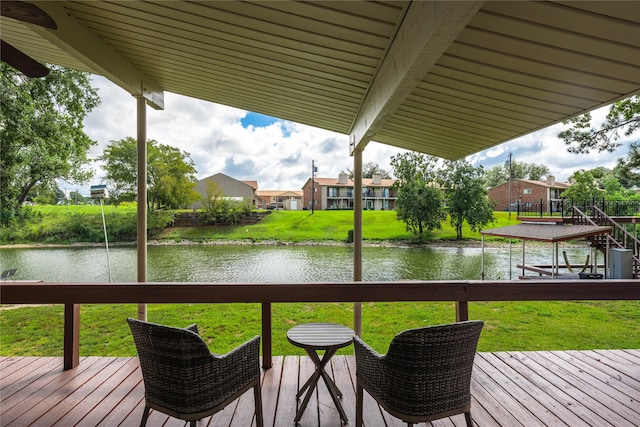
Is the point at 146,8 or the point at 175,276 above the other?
the point at 146,8

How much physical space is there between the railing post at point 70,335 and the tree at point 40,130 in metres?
7.44

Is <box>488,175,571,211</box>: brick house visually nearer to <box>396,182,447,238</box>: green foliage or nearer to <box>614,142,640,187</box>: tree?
<box>396,182,447,238</box>: green foliage

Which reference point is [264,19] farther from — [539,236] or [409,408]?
[539,236]

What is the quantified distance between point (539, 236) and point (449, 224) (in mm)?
6709

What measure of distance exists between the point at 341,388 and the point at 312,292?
2.34 feet

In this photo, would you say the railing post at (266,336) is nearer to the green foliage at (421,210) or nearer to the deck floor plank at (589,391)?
the deck floor plank at (589,391)

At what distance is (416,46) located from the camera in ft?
3.89

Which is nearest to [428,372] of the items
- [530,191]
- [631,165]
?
[631,165]

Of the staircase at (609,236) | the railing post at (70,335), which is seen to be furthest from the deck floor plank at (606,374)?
the staircase at (609,236)

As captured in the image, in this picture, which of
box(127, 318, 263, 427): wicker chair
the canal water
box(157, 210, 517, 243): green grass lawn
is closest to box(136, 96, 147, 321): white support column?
box(127, 318, 263, 427): wicker chair

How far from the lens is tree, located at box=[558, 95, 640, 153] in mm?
8969

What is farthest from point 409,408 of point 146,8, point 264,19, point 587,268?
point 587,268

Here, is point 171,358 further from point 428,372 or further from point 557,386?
point 557,386

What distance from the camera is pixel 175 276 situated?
959 cm
